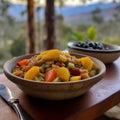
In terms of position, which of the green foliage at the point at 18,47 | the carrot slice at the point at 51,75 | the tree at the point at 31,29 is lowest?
the green foliage at the point at 18,47

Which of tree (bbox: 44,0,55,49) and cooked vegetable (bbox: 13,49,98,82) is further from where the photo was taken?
tree (bbox: 44,0,55,49)

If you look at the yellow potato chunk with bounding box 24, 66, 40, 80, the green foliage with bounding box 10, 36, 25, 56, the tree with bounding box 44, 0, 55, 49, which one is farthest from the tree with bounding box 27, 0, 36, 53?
the yellow potato chunk with bounding box 24, 66, 40, 80

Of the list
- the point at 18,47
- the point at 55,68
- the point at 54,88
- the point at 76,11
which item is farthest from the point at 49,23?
the point at 54,88

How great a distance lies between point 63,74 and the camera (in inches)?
35.7

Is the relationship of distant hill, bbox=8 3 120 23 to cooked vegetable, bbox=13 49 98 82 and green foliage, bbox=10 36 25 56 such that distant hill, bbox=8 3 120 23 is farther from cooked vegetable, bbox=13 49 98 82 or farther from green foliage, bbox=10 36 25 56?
cooked vegetable, bbox=13 49 98 82

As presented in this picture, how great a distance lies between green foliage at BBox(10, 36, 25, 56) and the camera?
4.90 meters

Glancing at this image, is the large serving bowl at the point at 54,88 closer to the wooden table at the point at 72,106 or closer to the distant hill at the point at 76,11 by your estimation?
the wooden table at the point at 72,106

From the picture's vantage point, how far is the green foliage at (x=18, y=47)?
16.1ft

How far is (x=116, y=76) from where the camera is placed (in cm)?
123

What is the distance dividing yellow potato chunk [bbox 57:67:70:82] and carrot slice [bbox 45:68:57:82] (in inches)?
0.7

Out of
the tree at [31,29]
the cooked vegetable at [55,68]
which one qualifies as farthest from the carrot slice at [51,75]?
the tree at [31,29]

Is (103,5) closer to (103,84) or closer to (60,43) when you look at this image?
(60,43)

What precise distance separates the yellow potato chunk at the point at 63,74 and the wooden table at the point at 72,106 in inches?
4.2

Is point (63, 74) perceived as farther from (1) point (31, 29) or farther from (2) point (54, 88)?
(1) point (31, 29)
